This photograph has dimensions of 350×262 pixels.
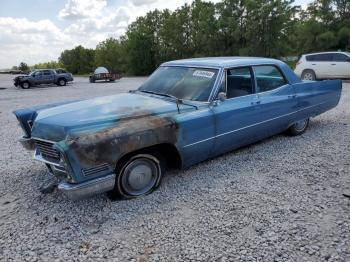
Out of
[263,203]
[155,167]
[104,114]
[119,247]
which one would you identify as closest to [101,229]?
[119,247]

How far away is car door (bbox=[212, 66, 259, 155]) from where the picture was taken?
13.9 ft

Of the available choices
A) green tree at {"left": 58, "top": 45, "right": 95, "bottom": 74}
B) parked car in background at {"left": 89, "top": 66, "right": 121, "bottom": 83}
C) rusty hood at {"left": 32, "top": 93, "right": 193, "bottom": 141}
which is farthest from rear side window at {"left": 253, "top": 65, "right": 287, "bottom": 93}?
green tree at {"left": 58, "top": 45, "right": 95, "bottom": 74}

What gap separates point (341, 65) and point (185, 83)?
39.1ft

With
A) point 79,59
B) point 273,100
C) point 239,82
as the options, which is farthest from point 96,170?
point 79,59

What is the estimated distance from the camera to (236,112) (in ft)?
14.4

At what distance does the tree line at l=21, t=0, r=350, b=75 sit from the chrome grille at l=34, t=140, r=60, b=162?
28.6 meters

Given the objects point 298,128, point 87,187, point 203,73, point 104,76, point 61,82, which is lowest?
point 298,128

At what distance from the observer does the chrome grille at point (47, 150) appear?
3.48 meters

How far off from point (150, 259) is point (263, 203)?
1486 millimetres

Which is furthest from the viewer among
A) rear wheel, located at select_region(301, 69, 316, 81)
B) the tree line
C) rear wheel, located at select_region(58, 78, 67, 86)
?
the tree line

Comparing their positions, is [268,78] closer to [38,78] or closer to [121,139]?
[121,139]

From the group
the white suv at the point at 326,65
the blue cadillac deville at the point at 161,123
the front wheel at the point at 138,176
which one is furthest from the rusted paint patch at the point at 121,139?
the white suv at the point at 326,65

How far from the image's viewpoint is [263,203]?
3.48 meters

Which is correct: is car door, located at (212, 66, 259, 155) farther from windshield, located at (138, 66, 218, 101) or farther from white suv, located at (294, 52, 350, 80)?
white suv, located at (294, 52, 350, 80)
